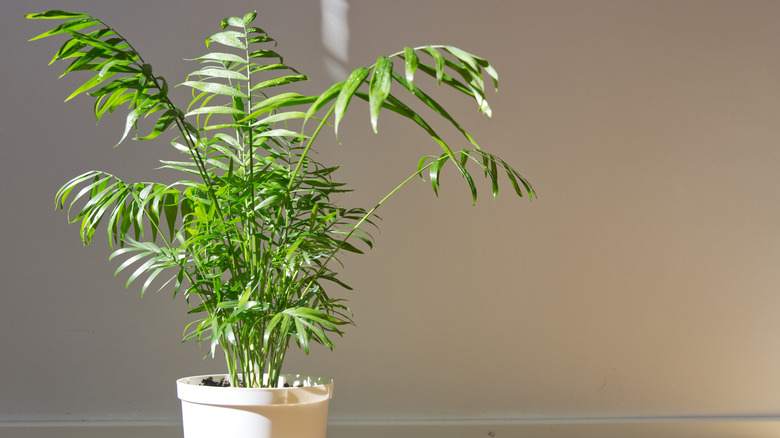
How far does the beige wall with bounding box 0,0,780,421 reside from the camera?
2.36m

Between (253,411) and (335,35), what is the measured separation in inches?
64.7

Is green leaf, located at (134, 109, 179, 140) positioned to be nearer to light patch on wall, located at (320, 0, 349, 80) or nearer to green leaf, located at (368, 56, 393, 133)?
green leaf, located at (368, 56, 393, 133)

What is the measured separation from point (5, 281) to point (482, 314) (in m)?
1.74

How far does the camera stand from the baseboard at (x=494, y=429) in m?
2.31

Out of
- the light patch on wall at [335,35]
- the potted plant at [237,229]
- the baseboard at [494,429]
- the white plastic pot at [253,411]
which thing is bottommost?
the baseboard at [494,429]

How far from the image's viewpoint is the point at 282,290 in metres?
1.40

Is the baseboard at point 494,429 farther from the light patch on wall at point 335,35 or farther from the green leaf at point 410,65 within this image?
the green leaf at point 410,65

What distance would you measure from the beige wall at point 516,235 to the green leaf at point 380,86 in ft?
5.04

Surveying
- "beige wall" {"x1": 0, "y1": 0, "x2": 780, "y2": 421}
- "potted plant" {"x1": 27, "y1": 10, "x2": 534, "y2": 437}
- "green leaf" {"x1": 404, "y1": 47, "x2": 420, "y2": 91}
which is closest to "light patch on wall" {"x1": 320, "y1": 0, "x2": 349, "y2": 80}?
"beige wall" {"x1": 0, "y1": 0, "x2": 780, "y2": 421}

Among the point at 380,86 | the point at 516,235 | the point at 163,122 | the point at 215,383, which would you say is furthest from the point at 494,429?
the point at 380,86

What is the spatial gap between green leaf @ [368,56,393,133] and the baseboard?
1.75m

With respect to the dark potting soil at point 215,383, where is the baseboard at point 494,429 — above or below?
below

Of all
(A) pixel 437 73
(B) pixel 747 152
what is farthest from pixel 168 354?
(B) pixel 747 152

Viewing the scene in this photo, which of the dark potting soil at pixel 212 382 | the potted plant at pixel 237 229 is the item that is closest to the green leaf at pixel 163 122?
the potted plant at pixel 237 229
